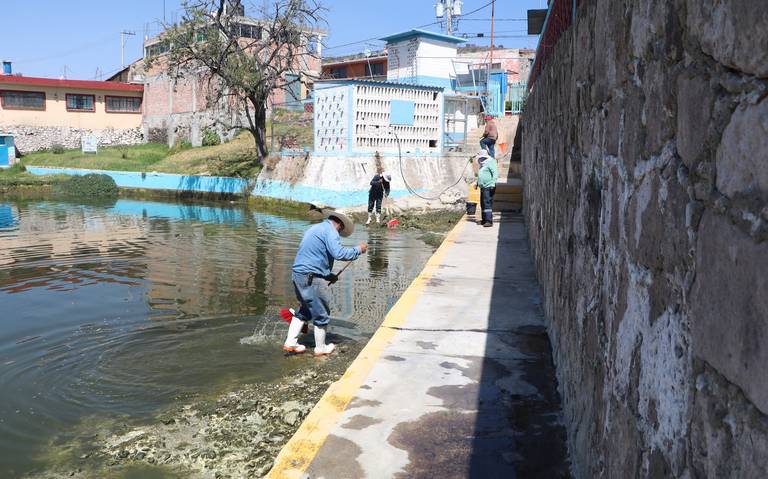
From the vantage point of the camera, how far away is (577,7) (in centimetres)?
411

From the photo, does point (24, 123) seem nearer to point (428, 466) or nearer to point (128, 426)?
point (128, 426)

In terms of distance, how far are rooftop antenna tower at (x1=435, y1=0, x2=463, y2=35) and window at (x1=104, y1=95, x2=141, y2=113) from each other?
22.9m

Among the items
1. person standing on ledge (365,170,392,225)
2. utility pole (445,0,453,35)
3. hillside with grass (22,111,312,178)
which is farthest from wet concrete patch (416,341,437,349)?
utility pole (445,0,453,35)

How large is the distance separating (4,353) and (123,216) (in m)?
16.5

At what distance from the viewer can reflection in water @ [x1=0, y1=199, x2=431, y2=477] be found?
22.2 ft

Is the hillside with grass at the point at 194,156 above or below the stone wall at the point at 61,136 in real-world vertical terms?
below

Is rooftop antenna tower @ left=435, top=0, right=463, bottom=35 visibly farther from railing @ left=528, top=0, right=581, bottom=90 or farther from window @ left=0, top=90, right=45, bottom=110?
railing @ left=528, top=0, right=581, bottom=90

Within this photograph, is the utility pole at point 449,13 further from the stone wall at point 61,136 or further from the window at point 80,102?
the window at point 80,102

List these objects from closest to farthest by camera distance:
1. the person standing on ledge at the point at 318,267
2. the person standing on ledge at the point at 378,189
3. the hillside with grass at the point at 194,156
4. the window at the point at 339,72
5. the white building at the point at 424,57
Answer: the person standing on ledge at the point at 318,267 < the person standing on ledge at the point at 378,189 < the hillside with grass at the point at 194,156 < the white building at the point at 424,57 < the window at the point at 339,72

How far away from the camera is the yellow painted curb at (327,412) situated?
400cm

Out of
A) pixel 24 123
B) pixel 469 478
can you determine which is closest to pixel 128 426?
pixel 469 478

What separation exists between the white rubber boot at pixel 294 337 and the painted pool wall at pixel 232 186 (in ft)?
52.5

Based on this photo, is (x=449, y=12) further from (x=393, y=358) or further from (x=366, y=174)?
(x=393, y=358)

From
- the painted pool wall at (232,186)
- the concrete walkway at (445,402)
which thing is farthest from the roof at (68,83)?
the concrete walkway at (445,402)
